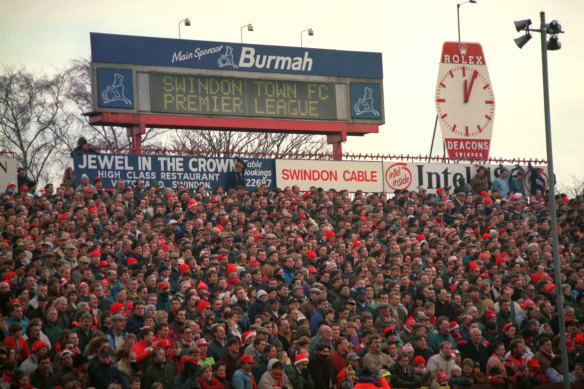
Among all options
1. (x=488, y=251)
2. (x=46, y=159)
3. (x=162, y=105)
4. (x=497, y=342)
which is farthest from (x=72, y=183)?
(x=46, y=159)

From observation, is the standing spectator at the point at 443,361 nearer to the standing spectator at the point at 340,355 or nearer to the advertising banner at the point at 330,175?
the standing spectator at the point at 340,355

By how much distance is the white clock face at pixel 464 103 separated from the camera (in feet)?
99.9

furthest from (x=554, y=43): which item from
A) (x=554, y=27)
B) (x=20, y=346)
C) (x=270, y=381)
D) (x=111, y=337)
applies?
(x=20, y=346)

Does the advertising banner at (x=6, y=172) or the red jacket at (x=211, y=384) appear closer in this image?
the red jacket at (x=211, y=384)

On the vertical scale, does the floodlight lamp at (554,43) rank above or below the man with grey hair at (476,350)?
above

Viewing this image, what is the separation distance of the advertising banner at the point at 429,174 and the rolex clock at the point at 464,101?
24.0 inches

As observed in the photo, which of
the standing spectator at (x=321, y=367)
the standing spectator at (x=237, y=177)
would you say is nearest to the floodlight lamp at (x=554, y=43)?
→ the standing spectator at (x=321, y=367)

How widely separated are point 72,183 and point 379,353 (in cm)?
1166

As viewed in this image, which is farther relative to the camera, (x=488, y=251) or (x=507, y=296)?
(x=488, y=251)

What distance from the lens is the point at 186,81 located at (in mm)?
27281

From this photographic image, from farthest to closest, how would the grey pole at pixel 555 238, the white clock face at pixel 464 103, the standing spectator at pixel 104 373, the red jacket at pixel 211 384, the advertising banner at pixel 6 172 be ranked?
the white clock face at pixel 464 103 < the advertising banner at pixel 6 172 < the grey pole at pixel 555 238 < the red jacket at pixel 211 384 < the standing spectator at pixel 104 373

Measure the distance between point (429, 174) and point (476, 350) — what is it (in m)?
→ 13.3

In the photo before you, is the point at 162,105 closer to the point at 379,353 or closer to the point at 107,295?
the point at 107,295

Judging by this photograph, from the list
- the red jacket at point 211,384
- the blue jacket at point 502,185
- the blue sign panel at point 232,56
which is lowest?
the red jacket at point 211,384
